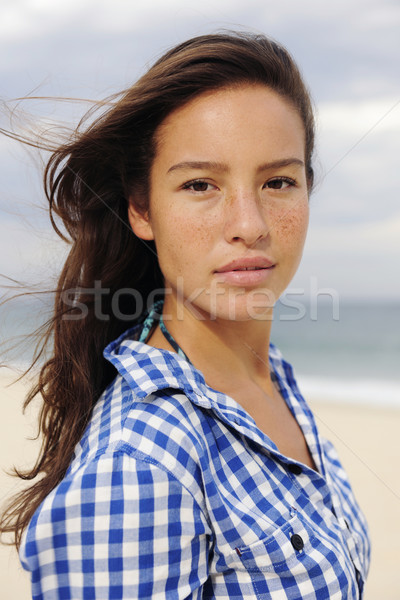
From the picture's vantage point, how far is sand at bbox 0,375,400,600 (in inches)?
171

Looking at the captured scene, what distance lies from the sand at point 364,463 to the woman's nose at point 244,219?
4.55ft

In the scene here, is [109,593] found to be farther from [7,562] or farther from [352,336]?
[352,336]

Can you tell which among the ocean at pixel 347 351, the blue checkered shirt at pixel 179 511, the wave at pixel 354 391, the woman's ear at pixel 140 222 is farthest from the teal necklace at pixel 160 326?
the wave at pixel 354 391

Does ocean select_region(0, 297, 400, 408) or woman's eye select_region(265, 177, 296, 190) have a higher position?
ocean select_region(0, 297, 400, 408)

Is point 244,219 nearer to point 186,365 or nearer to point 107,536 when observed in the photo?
point 186,365

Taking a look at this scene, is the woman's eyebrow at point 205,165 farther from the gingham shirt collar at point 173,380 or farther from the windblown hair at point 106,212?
the gingham shirt collar at point 173,380

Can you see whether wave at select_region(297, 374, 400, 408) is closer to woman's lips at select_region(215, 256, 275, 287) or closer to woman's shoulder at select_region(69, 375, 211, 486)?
woman's lips at select_region(215, 256, 275, 287)

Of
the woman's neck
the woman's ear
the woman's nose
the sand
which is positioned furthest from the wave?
the woman's nose

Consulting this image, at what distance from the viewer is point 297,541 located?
134 centimetres

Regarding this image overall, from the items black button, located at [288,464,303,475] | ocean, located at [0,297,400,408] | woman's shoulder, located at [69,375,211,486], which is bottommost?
black button, located at [288,464,303,475]

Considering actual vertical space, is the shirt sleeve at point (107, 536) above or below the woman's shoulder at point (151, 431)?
below

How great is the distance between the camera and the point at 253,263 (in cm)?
155

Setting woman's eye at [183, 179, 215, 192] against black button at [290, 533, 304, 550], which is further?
woman's eye at [183, 179, 215, 192]

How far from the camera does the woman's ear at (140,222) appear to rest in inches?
69.9
